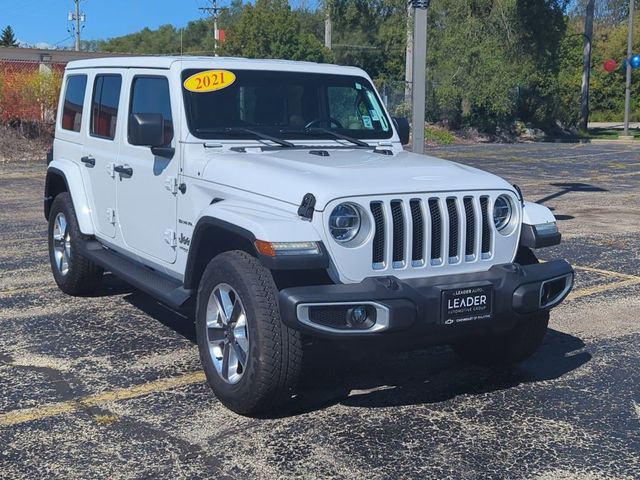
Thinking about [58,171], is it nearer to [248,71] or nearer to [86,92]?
[86,92]

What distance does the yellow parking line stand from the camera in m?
4.75

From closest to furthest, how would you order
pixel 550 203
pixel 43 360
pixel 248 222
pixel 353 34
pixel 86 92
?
1. pixel 248 222
2. pixel 43 360
3. pixel 86 92
4. pixel 550 203
5. pixel 353 34

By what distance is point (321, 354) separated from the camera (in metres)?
5.91

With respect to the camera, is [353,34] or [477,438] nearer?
[477,438]

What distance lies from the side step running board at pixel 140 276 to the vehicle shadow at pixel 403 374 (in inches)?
23.8

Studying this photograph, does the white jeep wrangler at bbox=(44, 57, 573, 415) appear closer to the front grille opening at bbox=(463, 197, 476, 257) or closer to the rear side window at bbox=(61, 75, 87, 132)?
the front grille opening at bbox=(463, 197, 476, 257)

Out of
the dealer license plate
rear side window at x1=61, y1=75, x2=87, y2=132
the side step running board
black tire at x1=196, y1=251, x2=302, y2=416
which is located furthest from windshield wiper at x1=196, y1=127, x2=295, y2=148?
rear side window at x1=61, y1=75, x2=87, y2=132

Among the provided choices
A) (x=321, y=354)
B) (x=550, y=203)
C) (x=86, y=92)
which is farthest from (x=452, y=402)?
(x=550, y=203)

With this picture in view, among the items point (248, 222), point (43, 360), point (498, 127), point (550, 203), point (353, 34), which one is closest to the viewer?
point (248, 222)

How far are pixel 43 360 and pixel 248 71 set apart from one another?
7.82 ft

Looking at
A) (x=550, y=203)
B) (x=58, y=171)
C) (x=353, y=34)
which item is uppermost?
(x=353, y=34)

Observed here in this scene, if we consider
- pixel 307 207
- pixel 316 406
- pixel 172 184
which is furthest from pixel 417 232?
pixel 172 184

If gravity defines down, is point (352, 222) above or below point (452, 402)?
above

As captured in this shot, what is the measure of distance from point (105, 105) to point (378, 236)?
10.6 ft
